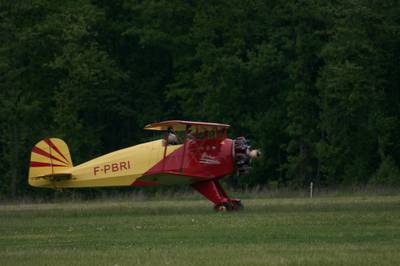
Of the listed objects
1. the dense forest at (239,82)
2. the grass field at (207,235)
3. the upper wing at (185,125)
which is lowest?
the grass field at (207,235)

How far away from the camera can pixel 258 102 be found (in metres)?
58.3

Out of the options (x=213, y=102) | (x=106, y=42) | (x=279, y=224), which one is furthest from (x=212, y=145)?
(x=106, y=42)

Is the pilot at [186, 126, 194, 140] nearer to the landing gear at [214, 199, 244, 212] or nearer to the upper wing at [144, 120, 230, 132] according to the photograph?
the upper wing at [144, 120, 230, 132]

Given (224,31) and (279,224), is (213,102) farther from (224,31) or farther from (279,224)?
(279,224)

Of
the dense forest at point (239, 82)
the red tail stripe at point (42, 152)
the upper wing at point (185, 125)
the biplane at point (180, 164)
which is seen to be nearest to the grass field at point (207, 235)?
the biplane at point (180, 164)

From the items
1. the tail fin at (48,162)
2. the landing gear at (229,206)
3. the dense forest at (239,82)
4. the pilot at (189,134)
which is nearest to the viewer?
the landing gear at (229,206)

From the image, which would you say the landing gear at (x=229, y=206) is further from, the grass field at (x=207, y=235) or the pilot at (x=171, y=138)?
the pilot at (x=171, y=138)

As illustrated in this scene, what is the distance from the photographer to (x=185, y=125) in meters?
34.0

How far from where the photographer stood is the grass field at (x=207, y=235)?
20.6 meters

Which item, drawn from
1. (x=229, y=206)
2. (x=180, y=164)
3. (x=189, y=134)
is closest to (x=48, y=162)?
(x=180, y=164)

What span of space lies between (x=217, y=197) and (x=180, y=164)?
1.48 meters

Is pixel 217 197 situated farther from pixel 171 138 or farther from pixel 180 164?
pixel 171 138

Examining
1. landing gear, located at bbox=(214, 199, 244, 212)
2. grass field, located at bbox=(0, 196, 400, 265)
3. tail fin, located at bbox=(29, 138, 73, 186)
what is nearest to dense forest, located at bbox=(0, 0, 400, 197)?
grass field, located at bbox=(0, 196, 400, 265)

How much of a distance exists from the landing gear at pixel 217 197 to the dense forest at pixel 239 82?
1752cm
